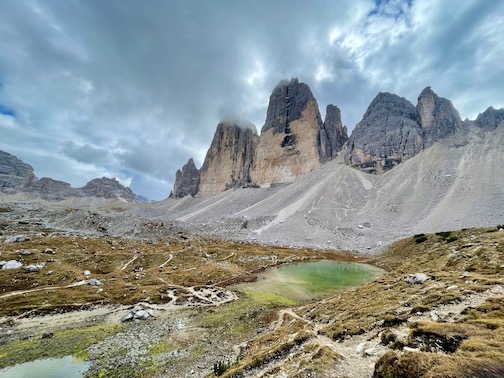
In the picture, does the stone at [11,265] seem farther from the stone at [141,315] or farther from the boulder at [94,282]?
the stone at [141,315]

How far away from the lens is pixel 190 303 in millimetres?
33125

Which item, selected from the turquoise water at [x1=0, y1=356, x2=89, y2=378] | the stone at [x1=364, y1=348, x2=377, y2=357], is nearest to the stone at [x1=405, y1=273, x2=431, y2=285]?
the stone at [x1=364, y1=348, x2=377, y2=357]

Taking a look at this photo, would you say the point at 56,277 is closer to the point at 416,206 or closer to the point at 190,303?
the point at 190,303

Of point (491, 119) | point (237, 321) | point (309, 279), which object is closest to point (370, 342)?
point (237, 321)

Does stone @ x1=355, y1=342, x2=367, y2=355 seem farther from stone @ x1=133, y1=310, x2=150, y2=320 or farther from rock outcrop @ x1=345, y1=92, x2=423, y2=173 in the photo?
rock outcrop @ x1=345, y1=92, x2=423, y2=173

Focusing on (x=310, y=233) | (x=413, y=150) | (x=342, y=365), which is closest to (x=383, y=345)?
(x=342, y=365)

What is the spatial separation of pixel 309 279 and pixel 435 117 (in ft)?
547

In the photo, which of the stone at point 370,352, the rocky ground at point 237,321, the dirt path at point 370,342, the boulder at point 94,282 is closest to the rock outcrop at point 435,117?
the rocky ground at point 237,321

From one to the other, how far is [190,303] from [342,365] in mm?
25552

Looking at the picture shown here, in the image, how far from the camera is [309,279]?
4672 centimetres

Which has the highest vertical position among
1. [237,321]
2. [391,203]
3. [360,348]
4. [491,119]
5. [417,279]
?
[491,119]

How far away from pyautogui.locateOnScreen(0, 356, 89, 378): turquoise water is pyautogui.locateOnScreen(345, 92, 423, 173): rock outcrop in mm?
164641

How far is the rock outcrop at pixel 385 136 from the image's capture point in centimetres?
15462

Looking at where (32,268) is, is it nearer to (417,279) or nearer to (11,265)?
(11,265)
